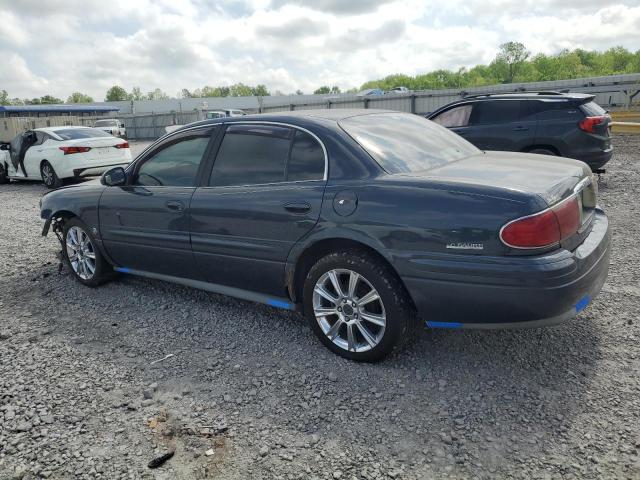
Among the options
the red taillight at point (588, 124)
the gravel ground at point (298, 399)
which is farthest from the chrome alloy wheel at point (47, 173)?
the red taillight at point (588, 124)

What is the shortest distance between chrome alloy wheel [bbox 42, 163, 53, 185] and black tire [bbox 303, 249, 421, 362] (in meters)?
11.1

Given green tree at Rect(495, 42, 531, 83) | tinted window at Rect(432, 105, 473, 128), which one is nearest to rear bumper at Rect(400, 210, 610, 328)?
tinted window at Rect(432, 105, 473, 128)

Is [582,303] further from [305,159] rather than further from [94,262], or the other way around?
[94,262]

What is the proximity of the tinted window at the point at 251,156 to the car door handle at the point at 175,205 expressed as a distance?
321mm

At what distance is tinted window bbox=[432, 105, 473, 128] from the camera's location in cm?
904

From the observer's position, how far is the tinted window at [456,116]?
9.04 m

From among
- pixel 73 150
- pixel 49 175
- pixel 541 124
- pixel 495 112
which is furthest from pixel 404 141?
pixel 49 175

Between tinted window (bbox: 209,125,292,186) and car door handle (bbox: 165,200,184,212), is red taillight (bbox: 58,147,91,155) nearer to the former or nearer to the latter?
car door handle (bbox: 165,200,184,212)

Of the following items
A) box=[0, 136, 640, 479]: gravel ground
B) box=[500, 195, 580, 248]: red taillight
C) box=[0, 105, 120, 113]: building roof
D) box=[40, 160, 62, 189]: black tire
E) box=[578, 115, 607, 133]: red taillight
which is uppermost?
box=[0, 105, 120, 113]: building roof

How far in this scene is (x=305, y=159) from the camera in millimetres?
3461

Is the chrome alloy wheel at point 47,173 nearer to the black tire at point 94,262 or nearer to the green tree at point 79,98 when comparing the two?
the black tire at point 94,262

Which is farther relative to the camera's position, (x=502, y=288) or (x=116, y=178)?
(x=116, y=178)

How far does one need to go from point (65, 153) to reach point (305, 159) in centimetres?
1038

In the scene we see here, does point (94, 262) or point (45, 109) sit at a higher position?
point (45, 109)
